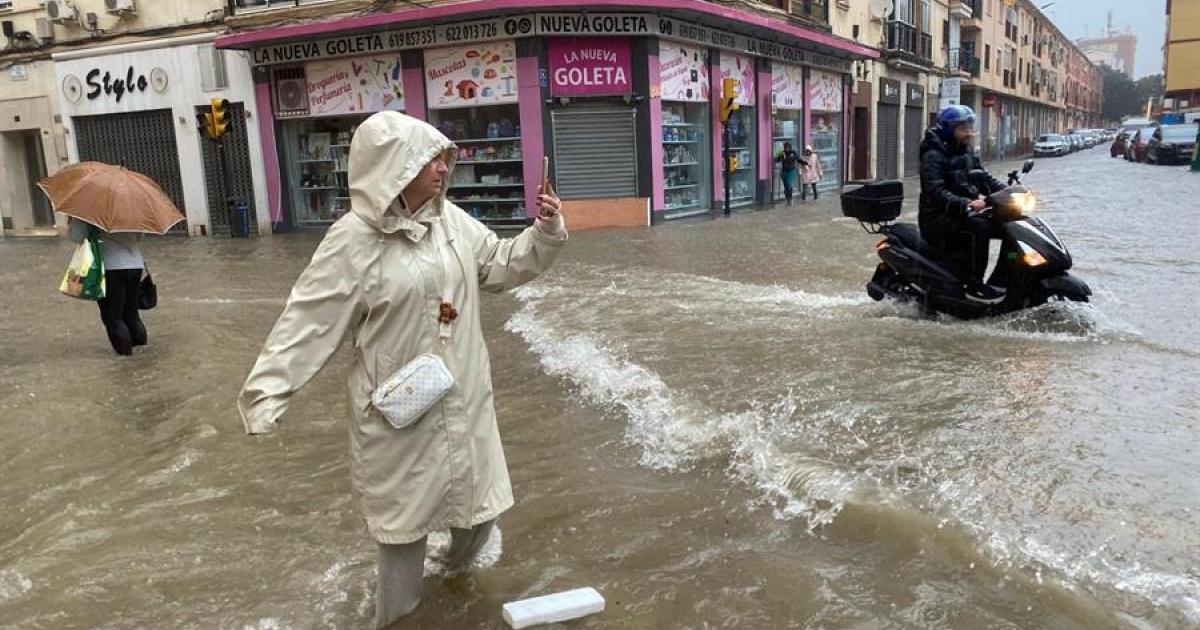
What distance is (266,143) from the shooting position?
19.9 m

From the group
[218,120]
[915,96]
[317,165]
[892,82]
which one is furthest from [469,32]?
[915,96]

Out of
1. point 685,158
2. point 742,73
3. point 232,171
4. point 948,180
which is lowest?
point 948,180

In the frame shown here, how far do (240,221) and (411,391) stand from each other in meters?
18.4

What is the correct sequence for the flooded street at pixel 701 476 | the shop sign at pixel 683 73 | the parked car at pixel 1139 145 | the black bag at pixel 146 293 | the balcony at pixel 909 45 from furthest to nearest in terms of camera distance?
the parked car at pixel 1139 145
the balcony at pixel 909 45
the shop sign at pixel 683 73
the black bag at pixel 146 293
the flooded street at pixel 701 476

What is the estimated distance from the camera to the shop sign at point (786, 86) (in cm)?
2294

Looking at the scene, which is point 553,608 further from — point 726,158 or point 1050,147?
point 1050,147

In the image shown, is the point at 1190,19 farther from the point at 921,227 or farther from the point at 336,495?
the point at 336,495

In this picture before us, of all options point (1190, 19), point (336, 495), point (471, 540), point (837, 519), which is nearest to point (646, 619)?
point (471, 540)

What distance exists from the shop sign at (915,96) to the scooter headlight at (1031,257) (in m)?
29.7

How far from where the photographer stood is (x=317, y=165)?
20.2m

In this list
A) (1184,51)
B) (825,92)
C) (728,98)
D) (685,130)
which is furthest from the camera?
(1184,51)

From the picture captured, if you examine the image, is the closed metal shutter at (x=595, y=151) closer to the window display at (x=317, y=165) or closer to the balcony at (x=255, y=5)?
the window display at (x=317, y=165)

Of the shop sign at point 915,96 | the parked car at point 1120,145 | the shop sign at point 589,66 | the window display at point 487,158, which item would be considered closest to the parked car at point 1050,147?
the parked car at point 1120,145

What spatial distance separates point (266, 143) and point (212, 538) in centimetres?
1744
